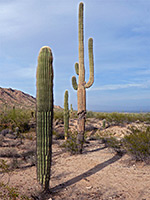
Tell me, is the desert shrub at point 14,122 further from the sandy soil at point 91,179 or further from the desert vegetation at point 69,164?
the sandy soil at point 91,179

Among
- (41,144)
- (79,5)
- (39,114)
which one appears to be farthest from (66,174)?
(79,5)

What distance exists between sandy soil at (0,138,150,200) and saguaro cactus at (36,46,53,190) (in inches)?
23.3

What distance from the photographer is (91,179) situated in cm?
555


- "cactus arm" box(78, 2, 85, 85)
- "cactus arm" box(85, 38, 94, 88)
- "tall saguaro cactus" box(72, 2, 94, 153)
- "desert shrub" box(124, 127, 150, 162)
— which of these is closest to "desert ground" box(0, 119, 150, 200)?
"desert shrub" box(124, 127, 150, 162)

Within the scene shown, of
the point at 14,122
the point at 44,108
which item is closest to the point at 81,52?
the point at 44,108

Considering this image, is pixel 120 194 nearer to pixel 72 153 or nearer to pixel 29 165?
pixel 29 165

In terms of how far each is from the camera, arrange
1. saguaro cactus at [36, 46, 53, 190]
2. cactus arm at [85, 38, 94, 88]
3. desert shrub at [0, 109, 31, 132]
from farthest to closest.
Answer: desert shrub at [0, 109, 31, 132] → cactus arm at [85, 38, 94, 88] → saguaro cactus at [36, 46, 53, 190]

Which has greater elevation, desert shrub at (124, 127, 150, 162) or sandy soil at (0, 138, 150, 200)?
Answer: desert shrub at (124, 127, 150, 162)

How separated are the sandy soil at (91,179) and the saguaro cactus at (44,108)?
59 cm

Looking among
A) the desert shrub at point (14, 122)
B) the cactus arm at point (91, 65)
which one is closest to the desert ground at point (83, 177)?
the cactus arm at point (91, 65)

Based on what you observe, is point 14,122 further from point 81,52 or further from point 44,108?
point 44,108

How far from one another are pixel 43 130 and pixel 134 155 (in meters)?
3.78

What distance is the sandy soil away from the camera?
15.1ft

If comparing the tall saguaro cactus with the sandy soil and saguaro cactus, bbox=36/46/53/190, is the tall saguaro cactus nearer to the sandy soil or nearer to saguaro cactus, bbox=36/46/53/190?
the sandy soil
